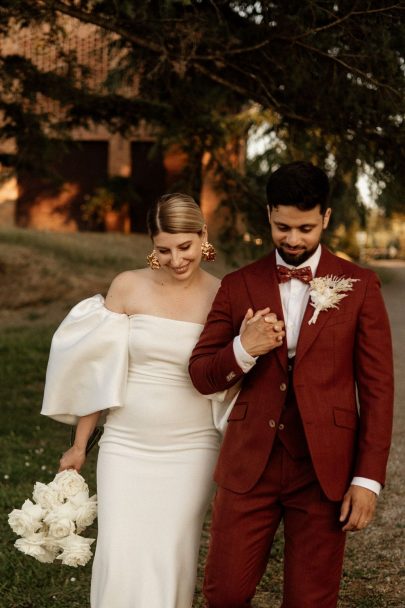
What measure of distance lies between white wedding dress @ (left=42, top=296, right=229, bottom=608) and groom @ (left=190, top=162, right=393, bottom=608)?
0.98ft

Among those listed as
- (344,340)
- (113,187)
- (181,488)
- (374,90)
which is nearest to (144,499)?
(181,488)

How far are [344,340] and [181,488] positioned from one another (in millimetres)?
969

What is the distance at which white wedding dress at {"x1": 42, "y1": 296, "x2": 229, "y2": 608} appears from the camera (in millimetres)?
3623

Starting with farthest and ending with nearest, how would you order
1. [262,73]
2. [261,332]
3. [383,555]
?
[262,73] → [383,555] → [261,332]

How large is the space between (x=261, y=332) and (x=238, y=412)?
43 cm

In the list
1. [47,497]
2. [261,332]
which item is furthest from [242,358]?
[47,497]

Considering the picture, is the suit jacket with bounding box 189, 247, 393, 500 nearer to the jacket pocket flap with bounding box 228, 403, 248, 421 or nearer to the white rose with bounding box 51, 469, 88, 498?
the jacket pocket flap with bounding box 228, 403, 248, 421

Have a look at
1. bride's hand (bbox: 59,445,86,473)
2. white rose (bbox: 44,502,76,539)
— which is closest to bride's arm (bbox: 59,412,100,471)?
bride's hand (bbox: 59,445,86,473)

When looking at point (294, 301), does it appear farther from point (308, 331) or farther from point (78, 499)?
point (78, 499)

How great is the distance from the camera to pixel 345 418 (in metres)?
3.30

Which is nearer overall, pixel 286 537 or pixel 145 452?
pixel 286 537

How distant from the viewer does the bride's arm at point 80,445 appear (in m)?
3.86

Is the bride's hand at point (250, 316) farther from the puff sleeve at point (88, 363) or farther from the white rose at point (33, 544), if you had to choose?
the white rose at point (33, 544)

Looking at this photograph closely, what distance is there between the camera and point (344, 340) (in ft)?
10.7
